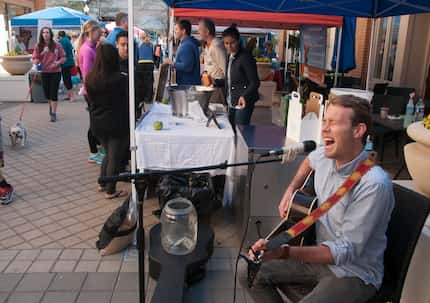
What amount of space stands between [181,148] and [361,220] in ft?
6.72

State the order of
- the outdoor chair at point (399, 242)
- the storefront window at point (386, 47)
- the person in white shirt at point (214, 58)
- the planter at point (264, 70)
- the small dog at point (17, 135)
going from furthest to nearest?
the planter at point (264, 70) < the storefront window at point (386, 47) < the small dog at point (17, 135) < the person in white shirt at point (214, 58) < the outdoor chair at point (399, 242)

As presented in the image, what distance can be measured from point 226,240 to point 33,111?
7233 millimetres

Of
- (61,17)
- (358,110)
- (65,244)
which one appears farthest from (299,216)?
(61,17)

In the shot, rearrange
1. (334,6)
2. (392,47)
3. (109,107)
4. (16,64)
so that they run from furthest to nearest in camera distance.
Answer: (16,64) → (392,47) → (334,6) → (109,107)

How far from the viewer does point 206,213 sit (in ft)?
11.8

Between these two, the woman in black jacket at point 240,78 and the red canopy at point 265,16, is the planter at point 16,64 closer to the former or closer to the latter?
the red canopy at point 265,16

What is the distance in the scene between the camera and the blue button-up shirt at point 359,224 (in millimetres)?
1704

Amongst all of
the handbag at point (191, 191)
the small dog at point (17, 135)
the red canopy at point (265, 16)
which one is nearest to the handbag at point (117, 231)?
the handbag at point (191, 191)

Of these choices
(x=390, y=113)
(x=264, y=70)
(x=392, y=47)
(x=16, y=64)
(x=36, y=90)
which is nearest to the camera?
(x=390, y=113)

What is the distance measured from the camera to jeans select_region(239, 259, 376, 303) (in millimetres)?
1760

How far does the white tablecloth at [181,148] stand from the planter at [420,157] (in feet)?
5.28

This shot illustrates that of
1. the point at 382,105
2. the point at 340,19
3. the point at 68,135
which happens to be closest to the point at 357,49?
the point at 340,19

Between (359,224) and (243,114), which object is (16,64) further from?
(359,224)

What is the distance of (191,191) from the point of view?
3553 mm
